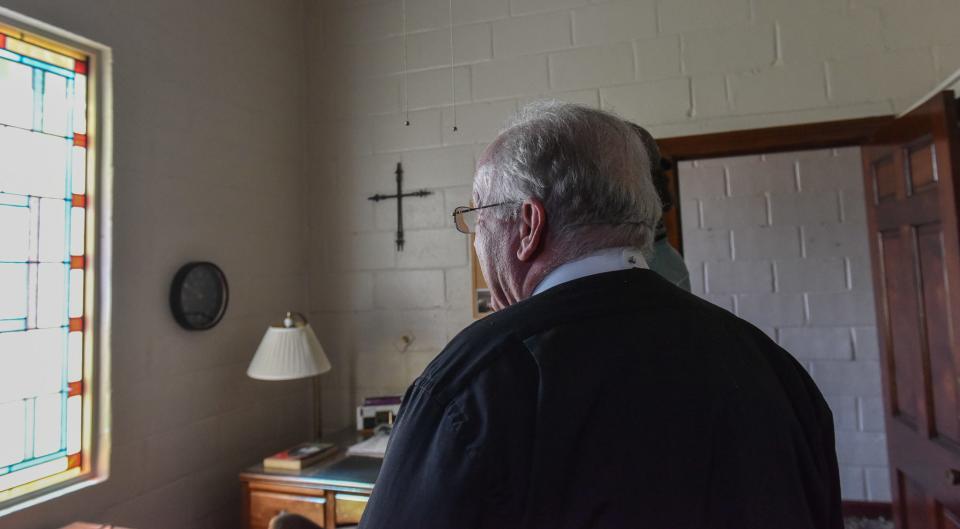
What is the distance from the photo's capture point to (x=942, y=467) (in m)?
1.87

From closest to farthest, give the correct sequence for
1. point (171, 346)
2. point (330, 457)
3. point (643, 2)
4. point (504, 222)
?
point (504, 222)
point (171, 346)
point (330, 457)
point (643, 2)

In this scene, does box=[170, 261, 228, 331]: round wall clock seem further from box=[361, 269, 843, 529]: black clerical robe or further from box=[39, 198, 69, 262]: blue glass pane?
box=[361, 269, 843, 529]: black clerical robe

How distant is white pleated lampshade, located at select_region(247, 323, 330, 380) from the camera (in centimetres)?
233

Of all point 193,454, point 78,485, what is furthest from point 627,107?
point 78,485

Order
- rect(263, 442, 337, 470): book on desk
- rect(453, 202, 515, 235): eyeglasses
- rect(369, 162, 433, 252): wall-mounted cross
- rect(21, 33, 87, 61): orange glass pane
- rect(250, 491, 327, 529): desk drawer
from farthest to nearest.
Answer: rect(369, 162, 433, 252): wall-mounted cross, rect(263, 442, 337, 470): book on desk, rect(250, 491, 327, 529): desk drawer, rect(21, 33, 87, 61): orange glass pane, rect(453, 202, 515, 235): eyeglasses

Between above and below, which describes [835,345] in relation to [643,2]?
below

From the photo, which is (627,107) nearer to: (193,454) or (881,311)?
(881,311)

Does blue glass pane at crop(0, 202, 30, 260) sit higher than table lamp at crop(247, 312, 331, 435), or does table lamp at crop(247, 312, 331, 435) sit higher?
blue glass pane at crop(0, 202, 30, 260)

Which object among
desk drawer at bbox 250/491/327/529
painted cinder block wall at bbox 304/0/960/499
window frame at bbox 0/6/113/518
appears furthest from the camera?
painted cinder block wall at bbox 304/0/960/499

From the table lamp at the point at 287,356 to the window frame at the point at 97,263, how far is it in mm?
537

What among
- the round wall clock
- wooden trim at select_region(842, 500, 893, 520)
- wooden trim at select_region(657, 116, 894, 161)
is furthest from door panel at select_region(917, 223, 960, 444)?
the round wall clock

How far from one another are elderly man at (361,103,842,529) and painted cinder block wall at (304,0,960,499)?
1974 mm

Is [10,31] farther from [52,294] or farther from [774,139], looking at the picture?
[774,139]

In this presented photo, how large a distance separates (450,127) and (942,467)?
2.27 m
